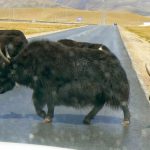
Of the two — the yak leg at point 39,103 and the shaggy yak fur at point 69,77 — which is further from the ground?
the shaggy yak fur at point 69,77

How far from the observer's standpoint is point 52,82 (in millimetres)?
8305

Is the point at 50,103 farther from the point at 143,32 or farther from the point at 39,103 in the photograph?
the point at 143,32

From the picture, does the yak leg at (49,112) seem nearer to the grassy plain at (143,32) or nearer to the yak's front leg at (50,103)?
the yak's front leg at (50,103)

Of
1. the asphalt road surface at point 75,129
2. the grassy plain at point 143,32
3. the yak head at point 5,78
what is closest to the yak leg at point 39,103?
the asphalt road surface at point 75,129

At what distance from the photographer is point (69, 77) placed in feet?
27.5

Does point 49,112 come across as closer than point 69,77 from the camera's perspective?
No

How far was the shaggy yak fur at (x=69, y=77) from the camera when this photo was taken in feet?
27.3

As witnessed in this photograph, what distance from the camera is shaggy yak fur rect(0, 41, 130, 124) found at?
27.3 feet

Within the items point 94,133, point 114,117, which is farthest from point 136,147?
point 114,117

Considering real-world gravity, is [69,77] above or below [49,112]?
above

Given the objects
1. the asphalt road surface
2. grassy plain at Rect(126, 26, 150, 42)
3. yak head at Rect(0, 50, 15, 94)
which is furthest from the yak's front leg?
grassy plain at Rect(126, 26, 150, 42)

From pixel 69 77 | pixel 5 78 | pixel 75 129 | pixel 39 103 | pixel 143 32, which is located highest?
pixel 69 77

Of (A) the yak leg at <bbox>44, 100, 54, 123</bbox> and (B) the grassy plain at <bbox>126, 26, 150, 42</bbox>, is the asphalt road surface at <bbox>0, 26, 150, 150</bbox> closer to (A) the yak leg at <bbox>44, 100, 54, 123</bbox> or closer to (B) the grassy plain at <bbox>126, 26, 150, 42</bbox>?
(A) the yak leg at <bbox>44, 100, 54, 123</bbox>

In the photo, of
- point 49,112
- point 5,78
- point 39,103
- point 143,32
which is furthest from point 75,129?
point 143,32
